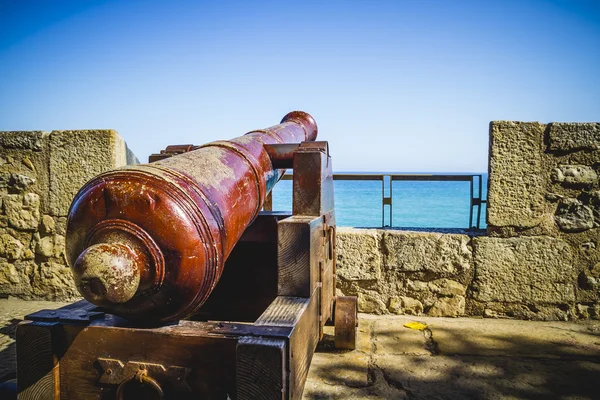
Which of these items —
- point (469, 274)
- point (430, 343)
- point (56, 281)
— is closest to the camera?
point (430, 343)

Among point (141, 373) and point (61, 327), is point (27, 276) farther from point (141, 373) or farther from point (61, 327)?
point (141, 373)

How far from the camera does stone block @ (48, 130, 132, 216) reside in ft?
12.3

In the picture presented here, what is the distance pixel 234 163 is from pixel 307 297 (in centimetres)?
69

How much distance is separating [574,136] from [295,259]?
2.76 metres

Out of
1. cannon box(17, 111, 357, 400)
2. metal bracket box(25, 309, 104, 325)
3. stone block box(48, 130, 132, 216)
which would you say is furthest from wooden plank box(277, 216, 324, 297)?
stone block box(48, 130, 132, 216)

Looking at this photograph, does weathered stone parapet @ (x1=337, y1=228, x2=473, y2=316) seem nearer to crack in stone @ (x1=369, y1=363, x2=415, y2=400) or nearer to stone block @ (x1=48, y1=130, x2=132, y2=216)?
crack in stone @ (x1=369, y1=363, x2=415, y2=400)

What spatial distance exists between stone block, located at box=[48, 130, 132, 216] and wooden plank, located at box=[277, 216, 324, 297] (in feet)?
8.19

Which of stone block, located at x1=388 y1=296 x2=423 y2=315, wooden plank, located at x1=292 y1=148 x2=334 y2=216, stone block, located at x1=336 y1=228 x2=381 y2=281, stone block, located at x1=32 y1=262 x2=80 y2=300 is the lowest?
stone block, located at x1=388 y1=296 x2=423 y2=315

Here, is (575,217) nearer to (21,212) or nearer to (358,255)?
(358,255)

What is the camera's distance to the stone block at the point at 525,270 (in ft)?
10.8

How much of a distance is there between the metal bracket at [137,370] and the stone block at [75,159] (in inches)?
104

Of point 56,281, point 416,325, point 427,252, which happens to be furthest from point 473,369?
point 56,281

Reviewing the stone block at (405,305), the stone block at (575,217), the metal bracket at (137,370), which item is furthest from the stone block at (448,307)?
the metal bracket at (137,370)

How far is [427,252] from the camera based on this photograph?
351 centimetres
